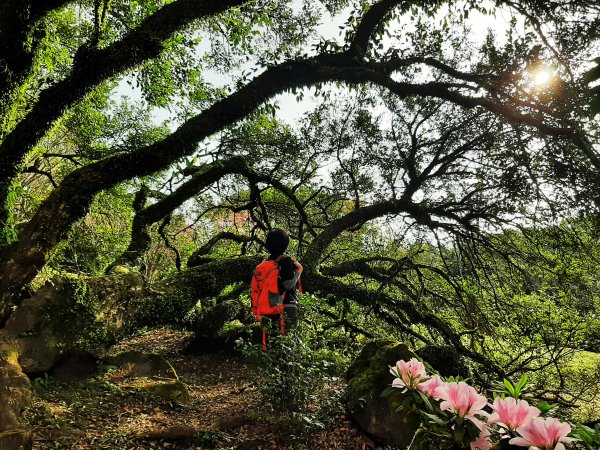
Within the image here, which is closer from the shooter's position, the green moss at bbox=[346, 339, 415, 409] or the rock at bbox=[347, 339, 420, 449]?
the rock at bbox=[347, 339, 420, 449]

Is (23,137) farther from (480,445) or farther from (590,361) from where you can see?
(590,361)

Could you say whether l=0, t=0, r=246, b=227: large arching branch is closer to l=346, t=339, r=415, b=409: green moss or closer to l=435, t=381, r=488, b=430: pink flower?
l=346, t=339, r=415, b=409: green moss

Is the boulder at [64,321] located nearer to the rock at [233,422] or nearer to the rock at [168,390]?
the rock at [168,390]

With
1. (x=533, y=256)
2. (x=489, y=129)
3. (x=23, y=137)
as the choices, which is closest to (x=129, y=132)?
(x=23, y=137)

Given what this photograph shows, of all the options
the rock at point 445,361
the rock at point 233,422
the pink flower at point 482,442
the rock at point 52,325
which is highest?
the pink flower at point 482,442

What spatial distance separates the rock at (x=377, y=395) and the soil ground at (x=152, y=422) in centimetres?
17

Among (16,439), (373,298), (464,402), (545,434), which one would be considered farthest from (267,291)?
(373,298)

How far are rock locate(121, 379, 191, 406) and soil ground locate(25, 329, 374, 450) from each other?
0.06m

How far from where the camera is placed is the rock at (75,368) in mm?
4709

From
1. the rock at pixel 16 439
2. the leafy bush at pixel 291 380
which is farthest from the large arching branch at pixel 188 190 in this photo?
the rock at pixel 16 439

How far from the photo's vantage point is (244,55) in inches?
312

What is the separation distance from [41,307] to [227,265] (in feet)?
9.12

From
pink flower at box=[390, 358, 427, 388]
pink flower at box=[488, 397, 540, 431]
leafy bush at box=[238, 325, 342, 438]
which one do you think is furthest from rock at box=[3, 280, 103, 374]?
pink flower at box=[488, 397, 540, 431]

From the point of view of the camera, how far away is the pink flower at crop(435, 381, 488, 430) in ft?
4.11
